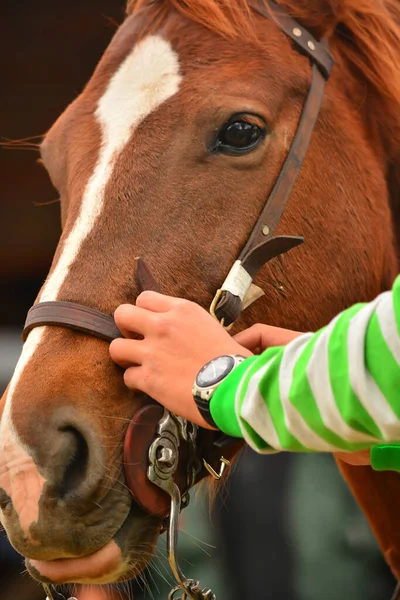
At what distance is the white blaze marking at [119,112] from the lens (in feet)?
4.48

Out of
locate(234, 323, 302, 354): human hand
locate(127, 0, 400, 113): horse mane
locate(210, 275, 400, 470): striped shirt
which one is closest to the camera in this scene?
locate(210, 275, 400, 470): striped shirt

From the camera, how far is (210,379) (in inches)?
40.3

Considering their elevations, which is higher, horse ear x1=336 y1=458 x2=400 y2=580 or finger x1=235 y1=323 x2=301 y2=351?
finger x1=235 y1=323 x2=301 y2=351

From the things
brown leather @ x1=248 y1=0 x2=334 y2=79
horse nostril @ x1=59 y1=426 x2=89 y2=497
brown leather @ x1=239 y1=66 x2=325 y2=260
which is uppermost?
A: brown leather @ x1=248 y1=0 x2=334 y2=79

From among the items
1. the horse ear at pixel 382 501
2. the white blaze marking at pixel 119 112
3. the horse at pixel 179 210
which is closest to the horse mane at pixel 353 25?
the horse at pixel 179 210

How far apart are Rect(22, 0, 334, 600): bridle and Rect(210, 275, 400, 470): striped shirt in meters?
0.29

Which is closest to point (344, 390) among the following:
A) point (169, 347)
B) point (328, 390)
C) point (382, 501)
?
point (328, 390)

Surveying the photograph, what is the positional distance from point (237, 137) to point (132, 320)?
0.44 m

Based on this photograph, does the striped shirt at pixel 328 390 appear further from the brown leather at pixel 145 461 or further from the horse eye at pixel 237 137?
the horse eye at pixel 237 137

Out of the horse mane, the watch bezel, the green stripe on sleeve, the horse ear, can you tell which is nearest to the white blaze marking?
the horse mane

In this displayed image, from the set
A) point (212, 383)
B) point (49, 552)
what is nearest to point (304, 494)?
point (49, 552)

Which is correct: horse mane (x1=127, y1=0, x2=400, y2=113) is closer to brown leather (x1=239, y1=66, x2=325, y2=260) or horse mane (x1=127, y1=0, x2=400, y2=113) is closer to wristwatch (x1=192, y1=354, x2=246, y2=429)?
brown leather (x1=239, y1=66, x2=325, y2=260)

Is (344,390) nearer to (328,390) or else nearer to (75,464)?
(328,390)

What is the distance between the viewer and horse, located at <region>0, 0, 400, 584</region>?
122 cm
